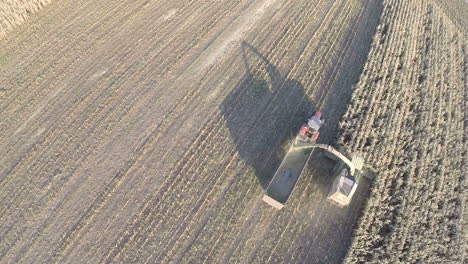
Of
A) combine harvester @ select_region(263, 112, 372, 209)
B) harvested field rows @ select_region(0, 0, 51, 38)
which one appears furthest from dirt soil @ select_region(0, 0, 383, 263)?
combine harvester @ select_region(263, 112, 372, 209)

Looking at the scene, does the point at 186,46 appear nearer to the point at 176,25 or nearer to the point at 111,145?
the point at 176,25

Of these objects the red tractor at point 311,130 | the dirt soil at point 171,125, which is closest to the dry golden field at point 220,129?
the dirt soil at point 171,125

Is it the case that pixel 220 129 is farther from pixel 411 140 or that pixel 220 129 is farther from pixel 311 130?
pixel 411 140

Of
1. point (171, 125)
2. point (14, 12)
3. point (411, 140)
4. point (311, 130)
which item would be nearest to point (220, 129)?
point (171, 125)

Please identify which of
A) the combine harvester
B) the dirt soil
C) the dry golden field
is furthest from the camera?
the combine harvester

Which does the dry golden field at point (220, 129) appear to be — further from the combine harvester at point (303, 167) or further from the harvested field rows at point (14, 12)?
the combine harvester at point (303, 167)

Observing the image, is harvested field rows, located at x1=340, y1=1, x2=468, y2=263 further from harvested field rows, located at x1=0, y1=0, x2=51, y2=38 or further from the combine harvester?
harvested field rows, located at x1=0, y1=0, x2=51, y2=38

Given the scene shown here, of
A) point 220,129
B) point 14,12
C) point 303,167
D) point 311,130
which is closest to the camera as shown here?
point 303,167
